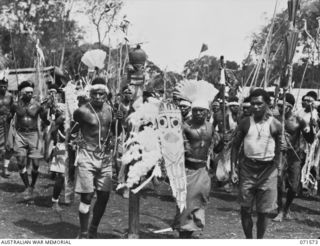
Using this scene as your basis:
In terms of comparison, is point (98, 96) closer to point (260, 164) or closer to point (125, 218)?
point (260, 164)

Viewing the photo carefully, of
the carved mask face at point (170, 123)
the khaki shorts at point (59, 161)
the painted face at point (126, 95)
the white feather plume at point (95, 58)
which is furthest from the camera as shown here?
the khaki shorts at point (59, 161)

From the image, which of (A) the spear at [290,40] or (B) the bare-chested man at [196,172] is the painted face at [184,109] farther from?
(A) the spear at [290,40]

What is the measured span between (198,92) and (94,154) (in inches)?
51.5

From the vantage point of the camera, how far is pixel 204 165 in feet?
19.7

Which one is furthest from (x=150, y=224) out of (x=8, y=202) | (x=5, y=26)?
(x=5, y=26)

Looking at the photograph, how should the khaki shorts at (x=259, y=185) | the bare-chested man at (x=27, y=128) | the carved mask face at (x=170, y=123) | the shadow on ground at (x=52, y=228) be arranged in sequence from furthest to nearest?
the bare-chested man at (x=27, y=128)
the shadow on ground at (x=52, y=228)
the carved mask face at (x=170, y=123)
the khaki shorts at (x=259, y=185)

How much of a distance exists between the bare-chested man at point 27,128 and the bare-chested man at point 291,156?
3.73 meters

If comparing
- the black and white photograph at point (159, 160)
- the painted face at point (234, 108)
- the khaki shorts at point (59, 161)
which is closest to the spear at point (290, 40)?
the black and white photograph at point (159, 160)

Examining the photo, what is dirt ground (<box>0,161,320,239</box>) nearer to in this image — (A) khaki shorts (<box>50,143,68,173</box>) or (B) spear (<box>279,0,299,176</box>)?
(A) khaki shorts (<box>50,143,68,173</box>)

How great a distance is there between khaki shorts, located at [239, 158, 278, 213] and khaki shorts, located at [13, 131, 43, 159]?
3.98 meters

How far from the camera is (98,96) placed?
6.06 metres

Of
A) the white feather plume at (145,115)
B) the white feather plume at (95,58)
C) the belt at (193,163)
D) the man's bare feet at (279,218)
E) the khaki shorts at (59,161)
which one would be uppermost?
the white feather plume at (95,58)

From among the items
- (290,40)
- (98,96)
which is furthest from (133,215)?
(290,40)

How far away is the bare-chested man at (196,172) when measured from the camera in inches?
232
